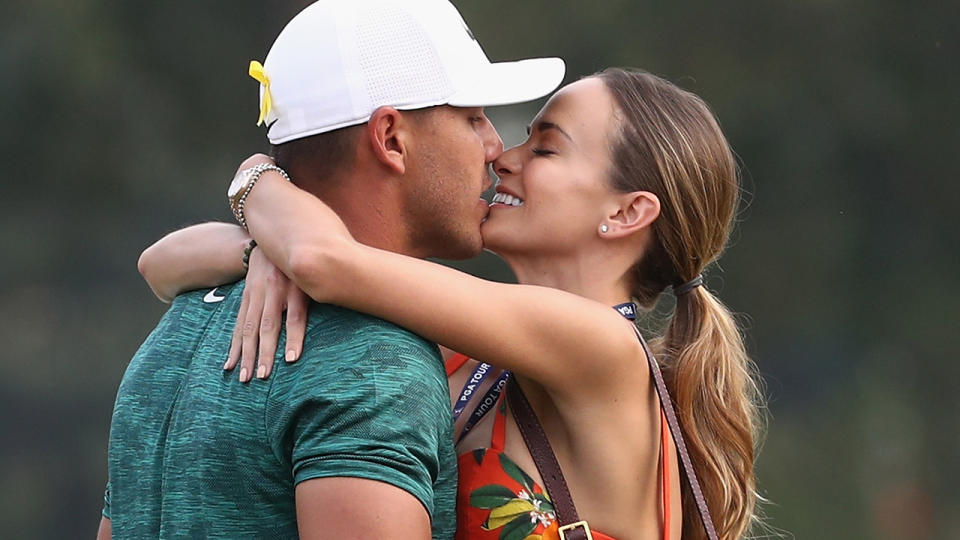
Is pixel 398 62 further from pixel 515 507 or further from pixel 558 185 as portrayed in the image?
pixel 515 507

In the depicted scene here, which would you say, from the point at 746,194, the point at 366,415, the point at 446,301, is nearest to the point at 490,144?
the point at 446,301

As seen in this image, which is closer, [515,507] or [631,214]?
[515,507]

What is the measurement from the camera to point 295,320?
1980 mm

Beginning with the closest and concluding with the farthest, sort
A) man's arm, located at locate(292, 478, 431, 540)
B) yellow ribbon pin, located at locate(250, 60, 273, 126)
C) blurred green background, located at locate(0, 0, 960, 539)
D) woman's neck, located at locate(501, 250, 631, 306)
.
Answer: man's arm, located at locate(292, 478, 431, 540), yellow ribbon pin, located at locate(250, 60, 273, 126), woman's neck, located at locate(501, 250, 631, 306), blurred green background, located at locate(0, 0, 960, 539)

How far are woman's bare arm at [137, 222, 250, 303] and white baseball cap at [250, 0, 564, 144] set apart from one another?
0.67 feet

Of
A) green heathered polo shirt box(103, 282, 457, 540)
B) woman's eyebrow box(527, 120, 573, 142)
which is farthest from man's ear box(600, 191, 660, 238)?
green heathered polo shirt box(103, 282, 457, 540)

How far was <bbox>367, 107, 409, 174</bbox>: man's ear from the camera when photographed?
213cm

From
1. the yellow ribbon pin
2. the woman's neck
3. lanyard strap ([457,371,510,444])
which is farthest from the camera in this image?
the woman's neck

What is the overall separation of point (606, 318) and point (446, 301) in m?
0.40

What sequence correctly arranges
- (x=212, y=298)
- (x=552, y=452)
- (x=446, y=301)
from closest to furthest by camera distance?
(x=446, y=301), (x=212, y=298), (x=552, y=452)

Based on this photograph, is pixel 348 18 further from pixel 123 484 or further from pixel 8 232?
pixel 8 232

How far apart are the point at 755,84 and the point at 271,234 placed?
8175 millimetres

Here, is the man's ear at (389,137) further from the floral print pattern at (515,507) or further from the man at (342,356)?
the floral print pattern at (515,507)

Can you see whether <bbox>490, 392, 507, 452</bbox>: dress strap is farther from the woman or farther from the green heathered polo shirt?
the green heathered polo shirt
